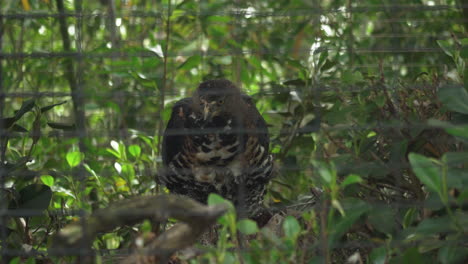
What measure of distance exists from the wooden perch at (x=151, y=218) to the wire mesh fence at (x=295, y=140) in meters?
0.02

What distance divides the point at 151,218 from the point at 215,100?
0.62m

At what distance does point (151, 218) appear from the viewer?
1.15 m

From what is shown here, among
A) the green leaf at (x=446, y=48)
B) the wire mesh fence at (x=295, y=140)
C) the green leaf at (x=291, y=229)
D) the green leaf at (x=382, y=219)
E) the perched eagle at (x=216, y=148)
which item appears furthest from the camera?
the perched eagle at (x=216, y=148)

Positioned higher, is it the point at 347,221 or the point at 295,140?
the point at 347,221

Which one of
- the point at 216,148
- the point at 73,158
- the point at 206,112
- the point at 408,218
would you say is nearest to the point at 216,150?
the point at 216,148

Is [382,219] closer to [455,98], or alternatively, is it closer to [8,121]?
[455,98]

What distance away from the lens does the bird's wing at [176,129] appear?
5.91 ft

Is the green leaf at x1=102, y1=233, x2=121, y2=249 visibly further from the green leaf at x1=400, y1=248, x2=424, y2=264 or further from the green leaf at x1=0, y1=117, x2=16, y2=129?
the green leaf at x1=400, y1=248, x2=424, y2=264

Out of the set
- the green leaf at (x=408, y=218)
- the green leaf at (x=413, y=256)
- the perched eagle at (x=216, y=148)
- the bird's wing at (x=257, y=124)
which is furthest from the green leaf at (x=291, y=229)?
the bird's wing at (x=257, y=124)

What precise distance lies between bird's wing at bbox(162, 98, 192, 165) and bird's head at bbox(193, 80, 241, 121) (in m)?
0.08

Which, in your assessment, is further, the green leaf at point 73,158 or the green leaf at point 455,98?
the green leaf at point 73,158

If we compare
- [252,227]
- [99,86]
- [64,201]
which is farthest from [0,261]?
[99,86]

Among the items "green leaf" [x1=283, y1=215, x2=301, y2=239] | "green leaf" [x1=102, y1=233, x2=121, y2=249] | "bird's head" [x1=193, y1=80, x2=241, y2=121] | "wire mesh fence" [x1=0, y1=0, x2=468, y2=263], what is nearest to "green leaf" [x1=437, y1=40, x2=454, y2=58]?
"wire mesh fence" [x1=0, y1=0, x2=468, y2=263]

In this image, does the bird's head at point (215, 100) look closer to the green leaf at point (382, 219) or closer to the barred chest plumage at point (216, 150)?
the barred chest plumage at point (216, 150)
